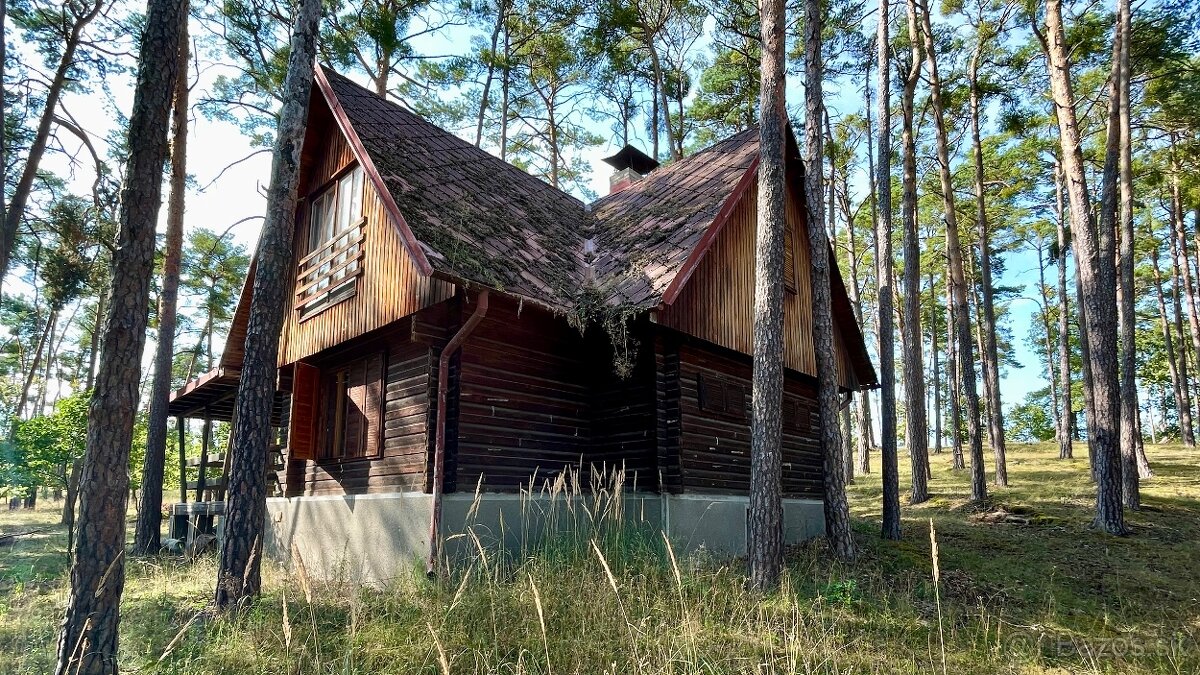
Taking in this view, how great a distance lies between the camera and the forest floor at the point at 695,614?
486 centimetres

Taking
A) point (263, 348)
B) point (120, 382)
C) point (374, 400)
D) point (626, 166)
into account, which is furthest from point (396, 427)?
point (626, 166)

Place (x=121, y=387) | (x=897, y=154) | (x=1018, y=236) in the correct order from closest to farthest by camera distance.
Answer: (x=121, y=387) < (x=897, y=154) < (x=1018, y=236)

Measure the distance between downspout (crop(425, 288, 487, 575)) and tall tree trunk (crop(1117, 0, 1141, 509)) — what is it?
11977mm

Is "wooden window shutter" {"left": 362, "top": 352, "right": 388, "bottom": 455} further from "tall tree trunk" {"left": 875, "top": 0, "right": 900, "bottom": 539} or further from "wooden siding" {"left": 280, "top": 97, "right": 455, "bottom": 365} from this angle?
"tall tree trunk" {"left": 875, "top": 0, "right": 900, "bottom": 539}

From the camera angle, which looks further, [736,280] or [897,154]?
[897,154]

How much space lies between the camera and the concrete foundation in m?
8.40

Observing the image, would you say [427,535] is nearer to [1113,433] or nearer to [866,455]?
[1113,433]

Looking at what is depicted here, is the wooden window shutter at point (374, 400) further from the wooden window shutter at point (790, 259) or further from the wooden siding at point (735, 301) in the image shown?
the wooden window shutter at point (790, 259)

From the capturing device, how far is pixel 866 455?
79.4 ft

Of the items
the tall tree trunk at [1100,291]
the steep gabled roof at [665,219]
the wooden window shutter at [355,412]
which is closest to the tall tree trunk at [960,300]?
the tall tree trunk at [1100,291]

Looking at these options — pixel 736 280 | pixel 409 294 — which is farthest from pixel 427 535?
pixel 736 280

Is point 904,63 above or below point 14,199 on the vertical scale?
above

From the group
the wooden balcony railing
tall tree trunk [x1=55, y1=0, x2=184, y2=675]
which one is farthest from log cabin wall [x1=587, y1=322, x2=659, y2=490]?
tall tree trunk [x1=55, y1=0, x2=184, y2=675]

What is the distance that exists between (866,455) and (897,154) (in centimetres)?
1036
